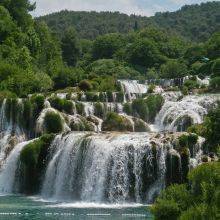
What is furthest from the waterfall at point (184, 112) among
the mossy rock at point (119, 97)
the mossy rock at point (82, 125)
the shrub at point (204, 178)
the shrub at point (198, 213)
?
the shrub at point (198, 213)

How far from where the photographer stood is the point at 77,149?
143ft

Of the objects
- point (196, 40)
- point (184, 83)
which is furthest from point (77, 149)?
point (196, 40)

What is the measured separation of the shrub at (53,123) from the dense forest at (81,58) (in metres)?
8.49

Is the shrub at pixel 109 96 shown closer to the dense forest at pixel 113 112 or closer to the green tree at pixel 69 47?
the dense forest at pixel 113 112

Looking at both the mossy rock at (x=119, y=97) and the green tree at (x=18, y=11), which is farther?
the green tree at (x=18, y=11)

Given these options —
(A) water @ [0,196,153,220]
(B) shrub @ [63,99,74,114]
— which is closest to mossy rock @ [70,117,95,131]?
(B) shrub @ [63,99,74,114]

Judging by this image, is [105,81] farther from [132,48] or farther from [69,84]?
[132,48]

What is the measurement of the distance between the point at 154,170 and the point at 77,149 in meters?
5.42

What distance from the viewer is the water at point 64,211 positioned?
34750mm

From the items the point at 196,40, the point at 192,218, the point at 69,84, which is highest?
the point at 196,40

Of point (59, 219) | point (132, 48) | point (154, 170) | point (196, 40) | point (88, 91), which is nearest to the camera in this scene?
point (59, 219)

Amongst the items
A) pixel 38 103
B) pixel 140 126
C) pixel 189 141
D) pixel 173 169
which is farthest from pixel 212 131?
pixel 38 103

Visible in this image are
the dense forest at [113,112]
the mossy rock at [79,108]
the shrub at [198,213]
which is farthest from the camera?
the mossy rock at [79,108]

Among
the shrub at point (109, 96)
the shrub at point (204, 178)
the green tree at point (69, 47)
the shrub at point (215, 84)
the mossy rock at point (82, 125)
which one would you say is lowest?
the shrub at point (204, 178)
